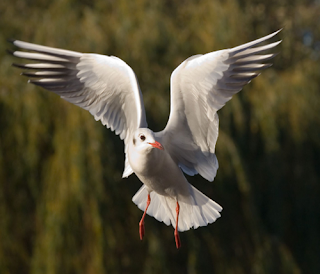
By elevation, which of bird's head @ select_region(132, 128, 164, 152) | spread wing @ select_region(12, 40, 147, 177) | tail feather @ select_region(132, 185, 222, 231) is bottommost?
tail feather @ select_region(132, 185, 222, 231)

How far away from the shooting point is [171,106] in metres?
3.24

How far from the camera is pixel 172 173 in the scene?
125 inches

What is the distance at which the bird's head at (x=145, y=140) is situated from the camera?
2746 millimetres

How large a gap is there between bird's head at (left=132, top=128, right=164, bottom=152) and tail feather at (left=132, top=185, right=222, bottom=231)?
0.68 metres

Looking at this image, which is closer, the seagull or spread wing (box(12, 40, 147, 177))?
the seagull

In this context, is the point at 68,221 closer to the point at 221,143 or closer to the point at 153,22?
the point at 221,143

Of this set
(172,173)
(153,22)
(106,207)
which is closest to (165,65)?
(153,22)

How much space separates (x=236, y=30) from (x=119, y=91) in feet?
8.65

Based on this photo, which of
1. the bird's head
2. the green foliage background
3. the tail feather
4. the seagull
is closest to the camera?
the bird's head

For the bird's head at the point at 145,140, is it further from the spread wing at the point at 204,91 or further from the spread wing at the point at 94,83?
the spread wing at the point at 94,83

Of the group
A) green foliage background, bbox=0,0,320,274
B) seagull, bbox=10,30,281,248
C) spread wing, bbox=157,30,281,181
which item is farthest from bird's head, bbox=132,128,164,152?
green foliage background, bbox=0,0,320,274

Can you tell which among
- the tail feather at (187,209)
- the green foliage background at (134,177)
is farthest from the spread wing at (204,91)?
the green foliage background at (134,177)

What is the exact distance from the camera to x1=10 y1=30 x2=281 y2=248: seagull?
3051 millimetres

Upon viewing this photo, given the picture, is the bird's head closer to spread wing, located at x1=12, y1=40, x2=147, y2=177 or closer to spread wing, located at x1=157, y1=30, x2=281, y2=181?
spread wing, located at x1=157, y1=30, x2=281, y2=181
